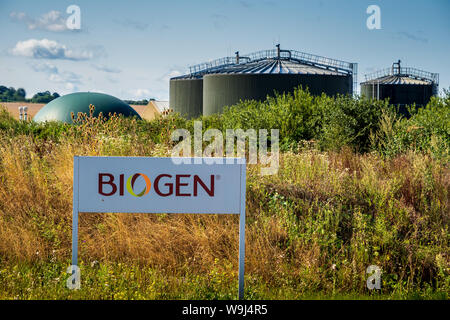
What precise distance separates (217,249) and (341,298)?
1.68 meters

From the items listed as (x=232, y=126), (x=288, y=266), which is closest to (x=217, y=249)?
(x=288, y=266)

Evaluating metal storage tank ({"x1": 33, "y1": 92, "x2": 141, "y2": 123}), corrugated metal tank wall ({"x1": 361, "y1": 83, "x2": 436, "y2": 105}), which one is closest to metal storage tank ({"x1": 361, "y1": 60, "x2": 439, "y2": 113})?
corrugated metal tank wall ({"x1": 361, "y1": 83, "x2": 436, "y2": 105})

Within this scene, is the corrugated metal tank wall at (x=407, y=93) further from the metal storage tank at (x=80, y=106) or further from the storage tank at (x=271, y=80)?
the metal storage tank at (x=80, y=106)

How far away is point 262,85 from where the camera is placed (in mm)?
27000

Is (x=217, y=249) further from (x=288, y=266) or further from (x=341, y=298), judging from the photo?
(x=341, y=298)

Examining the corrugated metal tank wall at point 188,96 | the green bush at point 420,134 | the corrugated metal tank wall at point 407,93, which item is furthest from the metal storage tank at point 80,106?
the corrugated metal tank wall at point 407,93

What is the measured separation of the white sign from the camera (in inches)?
172

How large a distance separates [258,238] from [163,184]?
1731 millimetres

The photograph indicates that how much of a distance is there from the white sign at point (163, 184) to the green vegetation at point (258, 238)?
818 millimetres

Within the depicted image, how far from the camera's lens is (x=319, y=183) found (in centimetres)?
685

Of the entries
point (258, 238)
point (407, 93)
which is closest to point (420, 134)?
point (258, 238)

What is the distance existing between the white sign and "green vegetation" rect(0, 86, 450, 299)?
2.69ft

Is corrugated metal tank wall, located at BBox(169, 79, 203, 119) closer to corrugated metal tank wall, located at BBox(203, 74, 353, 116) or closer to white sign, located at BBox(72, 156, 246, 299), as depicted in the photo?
corrugated metal tank wall, located at BBox(203, 74, 353, 116)

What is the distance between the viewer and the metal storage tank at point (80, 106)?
1044 inches
